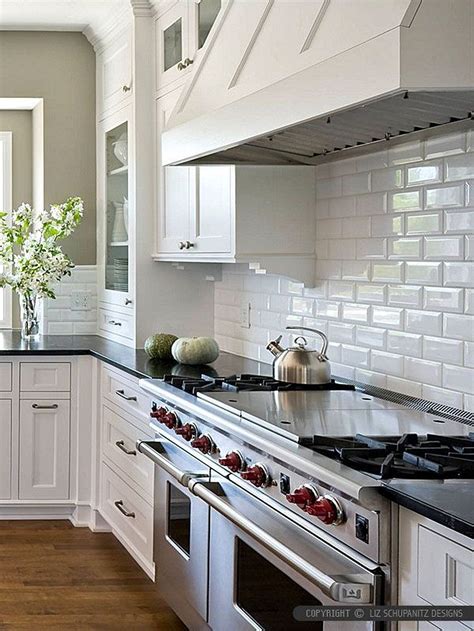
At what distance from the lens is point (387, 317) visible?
341 centimetres

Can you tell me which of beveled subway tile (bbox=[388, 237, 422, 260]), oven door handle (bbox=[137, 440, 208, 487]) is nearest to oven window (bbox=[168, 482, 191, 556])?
oven door handle (bbox=[137, 440, 208, 487])

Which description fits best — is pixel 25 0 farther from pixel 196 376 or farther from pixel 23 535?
pixel 23 535

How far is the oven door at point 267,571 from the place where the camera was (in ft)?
6.80

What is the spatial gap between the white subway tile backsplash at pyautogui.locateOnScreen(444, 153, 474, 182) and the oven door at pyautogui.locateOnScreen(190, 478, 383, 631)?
106 cm

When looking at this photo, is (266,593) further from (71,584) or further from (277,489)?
(71,584)

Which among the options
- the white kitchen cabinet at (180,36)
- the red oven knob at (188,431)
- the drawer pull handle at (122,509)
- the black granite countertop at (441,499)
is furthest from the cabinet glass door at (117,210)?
the black granite countertop at (441,499)

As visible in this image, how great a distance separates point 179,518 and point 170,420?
0.33 m

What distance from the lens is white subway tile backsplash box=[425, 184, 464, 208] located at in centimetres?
295

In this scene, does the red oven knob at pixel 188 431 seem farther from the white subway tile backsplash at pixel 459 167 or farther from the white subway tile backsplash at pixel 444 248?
the white subway tile backsplash at pixel 459 167

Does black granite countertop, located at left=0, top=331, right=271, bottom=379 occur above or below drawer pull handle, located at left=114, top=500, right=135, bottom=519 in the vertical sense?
above

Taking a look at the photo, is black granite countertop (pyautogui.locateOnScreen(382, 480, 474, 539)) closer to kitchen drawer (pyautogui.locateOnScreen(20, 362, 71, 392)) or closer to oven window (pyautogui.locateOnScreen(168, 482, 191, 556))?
oven window (pyautogui.locateOnScreen(168, 482, 191, 556))

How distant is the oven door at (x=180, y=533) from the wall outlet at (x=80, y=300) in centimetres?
229

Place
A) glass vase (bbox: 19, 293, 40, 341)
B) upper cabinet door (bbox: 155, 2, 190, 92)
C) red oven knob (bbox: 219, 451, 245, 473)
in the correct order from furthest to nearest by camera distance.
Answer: glass vase (bbox: 19, 293, 40, 341) → upper cabinet door (bbox: 155, 2, 190, 92) → red oven knob (bbox: 219, 451, 245, 473)

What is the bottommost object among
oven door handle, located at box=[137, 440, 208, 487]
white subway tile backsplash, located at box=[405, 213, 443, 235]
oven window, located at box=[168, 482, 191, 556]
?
oven window, located at box=[168, 482, 191, 556]
